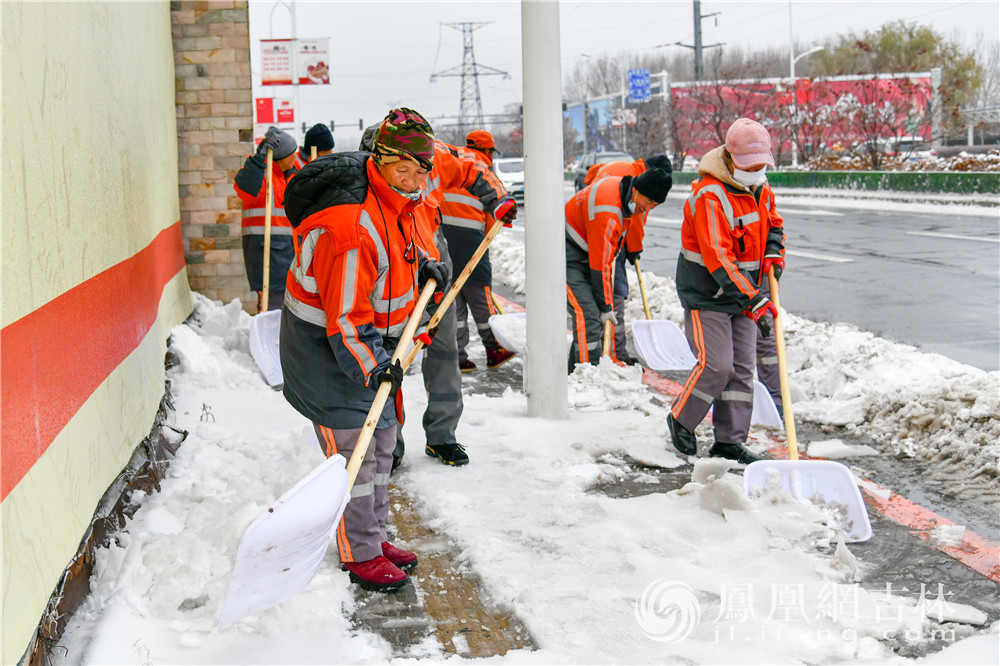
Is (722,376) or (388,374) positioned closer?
(388,374)

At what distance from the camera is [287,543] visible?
A: 3162 millimetres

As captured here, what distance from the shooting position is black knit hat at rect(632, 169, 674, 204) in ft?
19.3

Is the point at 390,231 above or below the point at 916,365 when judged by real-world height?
above

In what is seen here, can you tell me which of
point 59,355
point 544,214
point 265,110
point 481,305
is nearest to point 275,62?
point 265,110

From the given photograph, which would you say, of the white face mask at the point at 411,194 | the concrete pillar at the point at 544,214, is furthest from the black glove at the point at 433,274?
the concrete pillar at the point at 544,214

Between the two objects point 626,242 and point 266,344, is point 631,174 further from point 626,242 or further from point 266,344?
point 266,344

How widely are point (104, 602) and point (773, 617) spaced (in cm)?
226

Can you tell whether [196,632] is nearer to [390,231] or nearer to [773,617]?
[390,231]

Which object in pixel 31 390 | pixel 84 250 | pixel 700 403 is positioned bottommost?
pixel 700 403

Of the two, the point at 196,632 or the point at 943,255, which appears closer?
the point at 196,632

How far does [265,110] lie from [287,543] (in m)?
26.7

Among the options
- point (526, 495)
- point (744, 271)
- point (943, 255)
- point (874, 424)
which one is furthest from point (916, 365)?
point (943, 255)

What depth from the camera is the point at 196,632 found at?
3.19m

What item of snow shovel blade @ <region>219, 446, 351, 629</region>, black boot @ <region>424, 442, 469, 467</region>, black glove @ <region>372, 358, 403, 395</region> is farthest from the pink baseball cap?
snow shovel blade @ <region>219, 446, 351, 629</region>
